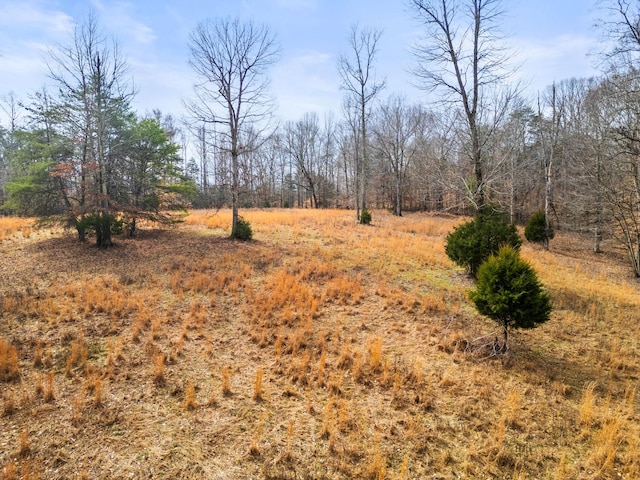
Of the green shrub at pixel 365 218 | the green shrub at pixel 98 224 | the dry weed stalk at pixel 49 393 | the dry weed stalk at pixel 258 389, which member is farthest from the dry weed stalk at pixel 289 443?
the green shrub at pixel 365 218

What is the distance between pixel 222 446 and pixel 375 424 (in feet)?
6.01

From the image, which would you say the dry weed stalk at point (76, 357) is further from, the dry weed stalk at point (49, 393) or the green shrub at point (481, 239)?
the green shrub at point (481, 239)

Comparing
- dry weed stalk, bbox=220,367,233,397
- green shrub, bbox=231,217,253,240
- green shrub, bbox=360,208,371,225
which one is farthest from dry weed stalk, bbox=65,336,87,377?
green shrub, bbox=360,208,371,225

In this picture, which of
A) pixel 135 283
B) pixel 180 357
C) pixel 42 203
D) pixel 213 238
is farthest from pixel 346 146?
pixel 180 357

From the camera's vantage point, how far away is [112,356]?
5.08 meters

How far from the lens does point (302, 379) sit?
15.2 ft

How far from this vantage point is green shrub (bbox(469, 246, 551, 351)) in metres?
4.93

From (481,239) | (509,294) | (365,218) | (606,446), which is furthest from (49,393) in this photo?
(365,218)

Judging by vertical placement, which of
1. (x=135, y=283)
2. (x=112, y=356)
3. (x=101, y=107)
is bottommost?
(x=112, y=356)

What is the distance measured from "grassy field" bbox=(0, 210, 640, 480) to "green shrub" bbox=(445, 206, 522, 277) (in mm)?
770

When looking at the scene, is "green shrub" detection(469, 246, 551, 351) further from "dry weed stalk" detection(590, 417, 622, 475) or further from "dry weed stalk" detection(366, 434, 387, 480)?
"dry weed stalk" detection(366, 434, 387, 480)

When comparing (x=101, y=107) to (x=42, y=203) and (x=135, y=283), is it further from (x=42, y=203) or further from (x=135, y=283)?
(x=135, y=283)

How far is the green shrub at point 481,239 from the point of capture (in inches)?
326

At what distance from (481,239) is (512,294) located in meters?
3.81
